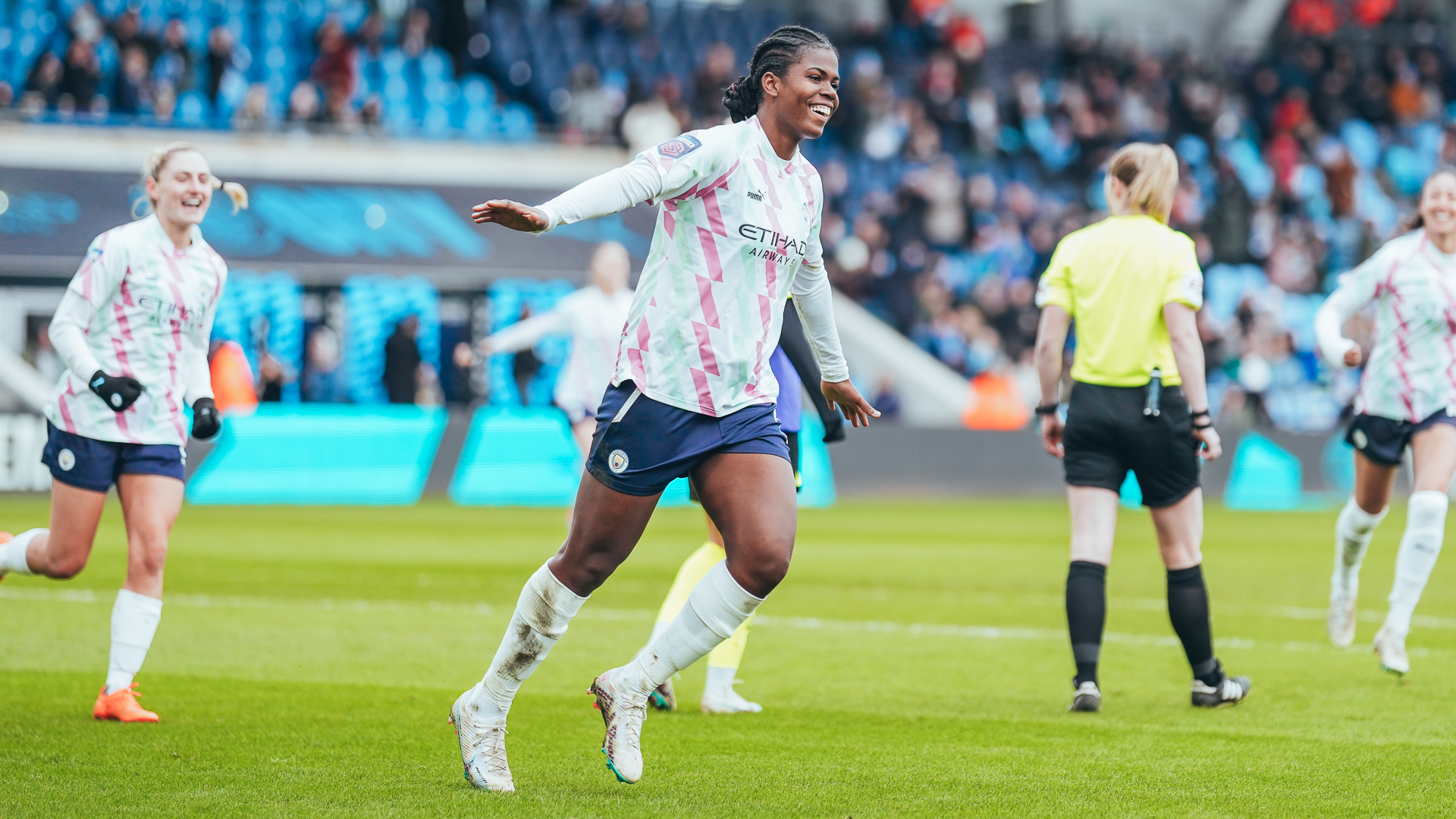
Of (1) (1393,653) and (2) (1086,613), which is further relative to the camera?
(1) (1393,653)

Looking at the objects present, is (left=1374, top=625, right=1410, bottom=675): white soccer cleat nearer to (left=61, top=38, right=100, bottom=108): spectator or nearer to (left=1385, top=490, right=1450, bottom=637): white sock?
(left=1385, top=490, right=1450, bottom=637): white sock

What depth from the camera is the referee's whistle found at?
20.4 ft

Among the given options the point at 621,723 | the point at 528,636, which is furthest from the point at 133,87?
the point at 621,723

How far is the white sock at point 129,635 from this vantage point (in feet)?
19.2

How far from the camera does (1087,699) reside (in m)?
6.20

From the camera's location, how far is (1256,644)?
837 cm

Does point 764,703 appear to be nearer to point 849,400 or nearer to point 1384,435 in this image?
point 849,400

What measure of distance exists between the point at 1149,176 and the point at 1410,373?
1.77 meters

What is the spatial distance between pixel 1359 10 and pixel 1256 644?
29.5 metres

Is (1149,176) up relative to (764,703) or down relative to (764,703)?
up

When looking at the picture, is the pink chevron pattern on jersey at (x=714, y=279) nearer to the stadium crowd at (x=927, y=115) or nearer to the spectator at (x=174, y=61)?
the stadium crowd at (x=927, y=115)

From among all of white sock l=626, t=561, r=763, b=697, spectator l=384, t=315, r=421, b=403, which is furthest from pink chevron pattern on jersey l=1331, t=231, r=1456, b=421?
spectator l=384, t=315, r=421, b=403

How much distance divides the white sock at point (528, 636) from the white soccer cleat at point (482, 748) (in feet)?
0.10

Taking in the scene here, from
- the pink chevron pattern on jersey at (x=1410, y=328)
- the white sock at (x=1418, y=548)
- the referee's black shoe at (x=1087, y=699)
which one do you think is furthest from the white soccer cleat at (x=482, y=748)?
the pink chevron pattern on jersey at (x=1410, y=328)
